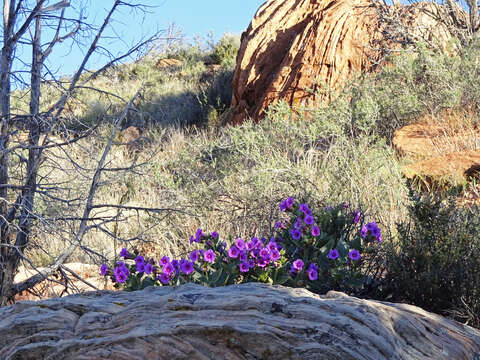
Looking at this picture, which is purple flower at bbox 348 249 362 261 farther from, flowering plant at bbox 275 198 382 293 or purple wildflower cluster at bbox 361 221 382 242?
purple wildflower cluster at bbox 361 221 382 242

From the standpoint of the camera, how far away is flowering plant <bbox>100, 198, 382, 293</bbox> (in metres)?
3.09

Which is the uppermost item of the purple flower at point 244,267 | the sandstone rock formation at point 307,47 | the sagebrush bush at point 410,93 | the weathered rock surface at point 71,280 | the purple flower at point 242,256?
the sandstone rock formation at point 307,47

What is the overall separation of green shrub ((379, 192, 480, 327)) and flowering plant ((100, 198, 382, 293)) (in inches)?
9.9

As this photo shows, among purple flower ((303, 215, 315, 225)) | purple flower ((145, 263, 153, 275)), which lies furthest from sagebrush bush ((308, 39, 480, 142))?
purple flower ((145, 263, 153, 275))

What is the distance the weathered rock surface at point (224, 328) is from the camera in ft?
6.20

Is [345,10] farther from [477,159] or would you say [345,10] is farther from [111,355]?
[111,355]

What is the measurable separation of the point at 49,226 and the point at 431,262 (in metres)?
2.67

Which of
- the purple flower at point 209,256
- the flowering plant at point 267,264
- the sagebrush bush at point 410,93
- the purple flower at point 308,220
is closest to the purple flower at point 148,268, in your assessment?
the flowering plant at point 267,264

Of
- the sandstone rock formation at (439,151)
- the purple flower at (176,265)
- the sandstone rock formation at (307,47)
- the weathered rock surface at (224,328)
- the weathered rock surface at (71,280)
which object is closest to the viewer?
the weathered rock surface at (224,328)

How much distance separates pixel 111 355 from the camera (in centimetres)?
192

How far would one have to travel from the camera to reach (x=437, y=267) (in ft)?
11.3

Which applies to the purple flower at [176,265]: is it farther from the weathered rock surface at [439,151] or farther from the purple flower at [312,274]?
the weathered rock surface at [439,151]

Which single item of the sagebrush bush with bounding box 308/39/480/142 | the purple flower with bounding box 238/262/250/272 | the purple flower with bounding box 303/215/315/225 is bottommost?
the purple flower with bounding box 238/262/250/272

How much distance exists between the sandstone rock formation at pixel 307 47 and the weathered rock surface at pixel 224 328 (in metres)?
7.84
